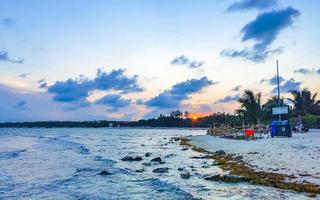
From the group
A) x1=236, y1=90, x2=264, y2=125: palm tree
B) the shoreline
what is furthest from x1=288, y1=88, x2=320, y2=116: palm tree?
the shoreline

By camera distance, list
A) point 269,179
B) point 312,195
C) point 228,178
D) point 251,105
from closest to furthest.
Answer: point 312,195 < point 269,179 < point 228,178 < point 251,105

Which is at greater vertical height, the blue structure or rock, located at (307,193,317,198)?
the blue structure

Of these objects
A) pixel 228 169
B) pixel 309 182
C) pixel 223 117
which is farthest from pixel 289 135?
pixel 223 117

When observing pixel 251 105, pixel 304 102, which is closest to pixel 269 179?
pixel 251 105

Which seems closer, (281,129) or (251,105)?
(281,129)

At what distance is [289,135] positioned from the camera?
42344 millimetres

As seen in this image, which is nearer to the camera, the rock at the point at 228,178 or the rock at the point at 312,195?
the rock at the point at 312,195

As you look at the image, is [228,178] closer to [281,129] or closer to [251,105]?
[281,129]

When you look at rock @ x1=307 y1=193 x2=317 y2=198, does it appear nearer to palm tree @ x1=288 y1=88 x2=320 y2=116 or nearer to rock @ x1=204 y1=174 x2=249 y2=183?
rock @ x1=204 y1=174 x2=249 y2=183

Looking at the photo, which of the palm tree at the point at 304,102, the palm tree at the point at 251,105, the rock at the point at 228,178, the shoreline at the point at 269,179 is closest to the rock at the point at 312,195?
the shoreline at the point at 269,179

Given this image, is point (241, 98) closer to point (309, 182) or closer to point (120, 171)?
point (120, 171)

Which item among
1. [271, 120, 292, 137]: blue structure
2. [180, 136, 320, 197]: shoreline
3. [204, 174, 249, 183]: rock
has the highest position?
[271, 120, 292, 137]: blue structure

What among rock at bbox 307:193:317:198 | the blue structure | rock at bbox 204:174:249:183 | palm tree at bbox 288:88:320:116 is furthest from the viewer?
palm tree at bbox 288:88:320:116

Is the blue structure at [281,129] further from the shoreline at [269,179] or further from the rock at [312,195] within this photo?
the rock at [312,195]
